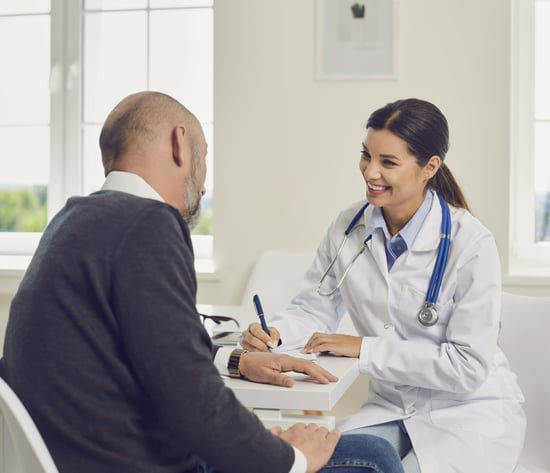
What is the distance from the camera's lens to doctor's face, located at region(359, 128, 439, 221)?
76.4 inches

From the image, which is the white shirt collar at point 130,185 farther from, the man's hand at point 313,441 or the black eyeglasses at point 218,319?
the black eyeglasses at point 218,319

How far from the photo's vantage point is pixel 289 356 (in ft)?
5.16

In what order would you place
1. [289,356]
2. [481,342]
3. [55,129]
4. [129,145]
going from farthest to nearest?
[55,129] → [481,342] → [289,356] → [129,145]

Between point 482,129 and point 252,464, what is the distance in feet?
7.91

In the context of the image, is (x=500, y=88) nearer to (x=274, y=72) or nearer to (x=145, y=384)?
(x=274, y=72)

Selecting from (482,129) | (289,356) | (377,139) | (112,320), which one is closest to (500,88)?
(482,129)

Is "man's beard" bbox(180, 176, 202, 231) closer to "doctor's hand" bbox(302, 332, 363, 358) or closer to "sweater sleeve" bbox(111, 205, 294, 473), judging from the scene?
"sweater sleeve" bbox(111, 205, 294, 473)

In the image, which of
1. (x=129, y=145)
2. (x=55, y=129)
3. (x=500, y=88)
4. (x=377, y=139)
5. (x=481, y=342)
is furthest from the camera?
(x=55, y=129)

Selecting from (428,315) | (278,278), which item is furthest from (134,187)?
(278,278)

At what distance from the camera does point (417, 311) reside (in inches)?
73.4

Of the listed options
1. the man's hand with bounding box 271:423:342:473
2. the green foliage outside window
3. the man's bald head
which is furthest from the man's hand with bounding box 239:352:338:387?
the green foliage outside window

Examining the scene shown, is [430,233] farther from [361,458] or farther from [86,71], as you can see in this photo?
[86,71]

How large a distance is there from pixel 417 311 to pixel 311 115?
1650 millimetres

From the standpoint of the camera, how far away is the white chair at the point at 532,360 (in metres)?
1.96
